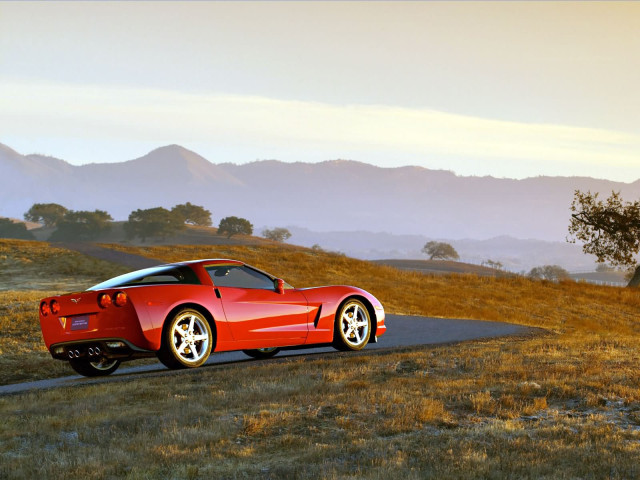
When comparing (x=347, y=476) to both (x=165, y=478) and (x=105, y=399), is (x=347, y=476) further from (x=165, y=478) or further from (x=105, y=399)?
(x=105, y=399)

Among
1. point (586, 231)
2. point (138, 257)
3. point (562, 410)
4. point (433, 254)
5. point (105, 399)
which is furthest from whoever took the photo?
point (433, 254)

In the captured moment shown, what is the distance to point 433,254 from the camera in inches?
7205

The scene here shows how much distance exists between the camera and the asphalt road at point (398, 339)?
1320cm

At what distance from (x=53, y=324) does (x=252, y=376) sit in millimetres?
2950

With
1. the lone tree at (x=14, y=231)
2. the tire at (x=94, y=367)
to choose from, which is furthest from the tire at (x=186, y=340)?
the lone tree at (x=14, y=231)

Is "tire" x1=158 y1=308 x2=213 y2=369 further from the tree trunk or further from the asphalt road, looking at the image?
the tree trunk

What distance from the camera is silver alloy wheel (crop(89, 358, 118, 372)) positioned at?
45.0 ft

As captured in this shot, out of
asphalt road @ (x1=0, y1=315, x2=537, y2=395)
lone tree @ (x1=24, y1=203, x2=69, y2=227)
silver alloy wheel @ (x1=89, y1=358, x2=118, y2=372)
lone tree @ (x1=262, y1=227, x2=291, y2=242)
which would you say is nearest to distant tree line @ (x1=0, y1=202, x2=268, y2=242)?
lone tree @ (x1=24, y1=203, x2=69, y2=227)

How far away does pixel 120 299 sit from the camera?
1159 cm

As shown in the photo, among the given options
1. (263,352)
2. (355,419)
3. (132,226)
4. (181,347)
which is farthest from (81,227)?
(355,419)

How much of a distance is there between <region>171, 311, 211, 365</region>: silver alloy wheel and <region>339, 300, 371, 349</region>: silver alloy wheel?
264 cm

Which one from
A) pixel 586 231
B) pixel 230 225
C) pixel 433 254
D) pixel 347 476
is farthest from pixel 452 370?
pixel 433 254

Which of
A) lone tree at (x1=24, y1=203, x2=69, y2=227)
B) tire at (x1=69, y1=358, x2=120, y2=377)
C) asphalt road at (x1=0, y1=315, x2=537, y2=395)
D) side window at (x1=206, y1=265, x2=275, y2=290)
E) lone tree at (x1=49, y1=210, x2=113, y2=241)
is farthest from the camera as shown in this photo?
lone tree at (x1=24, y1=203, x2=69, y2=227)

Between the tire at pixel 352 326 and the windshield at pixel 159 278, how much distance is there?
2.80m
